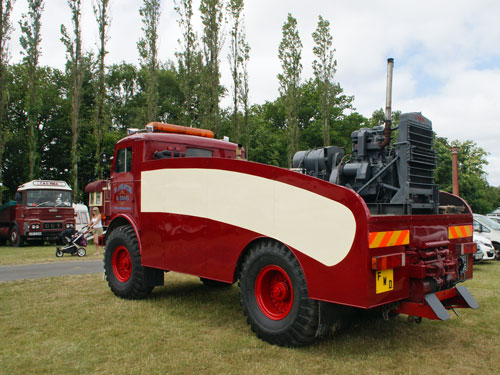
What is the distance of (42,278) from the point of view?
31.5 ft

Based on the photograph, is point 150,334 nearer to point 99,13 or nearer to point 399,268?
point 399,268

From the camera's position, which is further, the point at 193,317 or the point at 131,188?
the point at 131,188

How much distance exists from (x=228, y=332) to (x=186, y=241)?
1412 millimetres

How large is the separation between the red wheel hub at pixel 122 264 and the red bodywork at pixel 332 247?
65cm

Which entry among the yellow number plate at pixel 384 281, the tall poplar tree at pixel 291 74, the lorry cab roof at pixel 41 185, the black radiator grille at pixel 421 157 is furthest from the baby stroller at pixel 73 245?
the tall poplar tree at pixel 291 74

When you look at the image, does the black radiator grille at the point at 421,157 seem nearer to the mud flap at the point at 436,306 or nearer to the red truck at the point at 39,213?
the mud flap at the point at 436,306

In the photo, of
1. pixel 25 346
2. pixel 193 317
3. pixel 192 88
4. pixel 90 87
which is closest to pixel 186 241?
pixel 193 317

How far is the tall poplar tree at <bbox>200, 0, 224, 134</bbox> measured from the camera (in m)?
28.5

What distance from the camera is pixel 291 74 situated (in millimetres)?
33156

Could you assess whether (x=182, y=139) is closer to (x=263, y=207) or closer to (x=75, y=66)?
(x=263, y=207)

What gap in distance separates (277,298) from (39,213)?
17630 mm

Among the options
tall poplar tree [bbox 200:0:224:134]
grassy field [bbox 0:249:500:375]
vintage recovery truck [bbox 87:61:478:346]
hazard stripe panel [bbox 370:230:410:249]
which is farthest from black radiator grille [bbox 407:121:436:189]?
tall poplar tree [bbox 200:0:224:134]

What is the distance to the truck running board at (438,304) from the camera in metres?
4.41

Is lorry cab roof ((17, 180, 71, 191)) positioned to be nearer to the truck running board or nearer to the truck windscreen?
the truck windscreen
